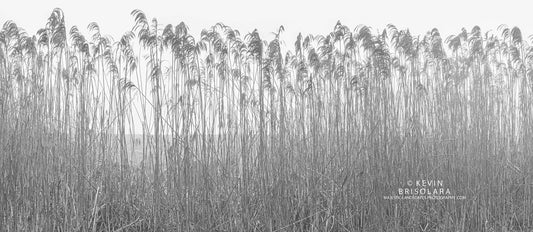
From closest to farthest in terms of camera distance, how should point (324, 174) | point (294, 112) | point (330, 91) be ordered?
point (324, 174), point (330, 91), point (294, 112)

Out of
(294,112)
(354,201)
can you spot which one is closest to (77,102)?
(294,112)

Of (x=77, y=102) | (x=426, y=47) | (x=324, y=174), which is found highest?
(x=426, y=47)

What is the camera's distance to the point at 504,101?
4.55 metres

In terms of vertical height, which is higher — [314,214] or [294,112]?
[294,112]

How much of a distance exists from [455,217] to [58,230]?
2419 millimetres

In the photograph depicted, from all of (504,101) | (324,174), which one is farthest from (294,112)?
(504,101)

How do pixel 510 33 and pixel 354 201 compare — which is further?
pixel 510 33

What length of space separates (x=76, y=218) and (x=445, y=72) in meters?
2.92

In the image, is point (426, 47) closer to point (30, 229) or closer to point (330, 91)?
point (330, 91)

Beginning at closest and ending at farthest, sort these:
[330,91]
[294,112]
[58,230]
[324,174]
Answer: [58,230] → [324,174] → [330,91] → [294,112]

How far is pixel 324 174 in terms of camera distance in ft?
10.8

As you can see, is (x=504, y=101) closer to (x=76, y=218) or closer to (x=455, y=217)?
(x=455, y=217)

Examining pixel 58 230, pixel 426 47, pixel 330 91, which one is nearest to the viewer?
pixel 58 230

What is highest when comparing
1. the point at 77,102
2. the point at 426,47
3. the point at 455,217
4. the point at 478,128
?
the point at 426,47
